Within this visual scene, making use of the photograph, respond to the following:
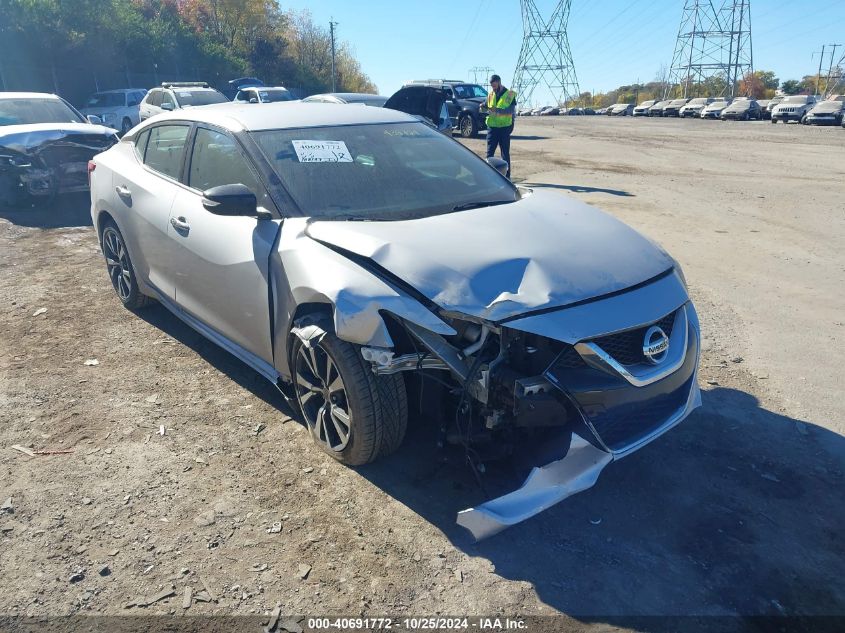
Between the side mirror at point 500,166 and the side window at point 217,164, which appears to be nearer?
the side window at point 217,164

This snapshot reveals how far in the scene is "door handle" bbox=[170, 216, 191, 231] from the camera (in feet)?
12.9

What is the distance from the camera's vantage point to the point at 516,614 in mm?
2420

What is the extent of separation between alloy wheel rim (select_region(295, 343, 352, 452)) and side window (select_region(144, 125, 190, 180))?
6.18ft

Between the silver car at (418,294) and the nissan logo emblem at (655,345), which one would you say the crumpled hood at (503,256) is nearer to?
the silver car at (418,294)

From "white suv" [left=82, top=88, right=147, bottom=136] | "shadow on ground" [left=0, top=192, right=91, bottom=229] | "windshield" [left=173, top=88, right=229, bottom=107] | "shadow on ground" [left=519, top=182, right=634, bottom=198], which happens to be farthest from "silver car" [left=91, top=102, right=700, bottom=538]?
"white suv" [left=82, top=88, right=147, bottom=136]

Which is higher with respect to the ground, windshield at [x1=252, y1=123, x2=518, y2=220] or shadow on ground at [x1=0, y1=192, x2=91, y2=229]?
windshield at [x1=252, y1=123, x2=518, y2=220]

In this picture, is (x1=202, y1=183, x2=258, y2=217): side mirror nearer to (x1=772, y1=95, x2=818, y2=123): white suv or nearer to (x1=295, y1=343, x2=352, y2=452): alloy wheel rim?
(x1=295, y1=343, x2=352, y2=452): alloy wheel rim

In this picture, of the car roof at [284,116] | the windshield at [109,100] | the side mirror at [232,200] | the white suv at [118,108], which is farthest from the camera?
the windshield at [109,100]

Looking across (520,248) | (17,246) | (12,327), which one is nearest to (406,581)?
(520,248)

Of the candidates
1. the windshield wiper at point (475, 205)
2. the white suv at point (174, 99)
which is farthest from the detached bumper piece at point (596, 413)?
the white suv at point (174, 99)

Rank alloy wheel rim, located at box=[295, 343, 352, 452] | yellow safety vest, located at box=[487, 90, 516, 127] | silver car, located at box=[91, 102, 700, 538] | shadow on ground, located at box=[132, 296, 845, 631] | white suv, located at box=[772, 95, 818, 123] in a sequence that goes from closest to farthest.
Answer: shadow on ground, located at box=[132, 296, 845, 631] → silver car, located at box=[91, 102, 700, 538] → alloy wheel rim, located at box=[295, 343, 352, 452] → yellow safety vest, located at box=[487, 90, 516, 127] → white suv, located at box=[772, 95, 818, 123]

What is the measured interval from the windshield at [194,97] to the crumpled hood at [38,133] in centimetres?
684

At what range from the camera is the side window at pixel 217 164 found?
3.65 metres

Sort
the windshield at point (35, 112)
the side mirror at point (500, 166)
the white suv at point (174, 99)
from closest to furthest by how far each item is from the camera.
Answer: the side mirror at point (500, 166) → the windshield at point (35, 112) → the white suv at point (174, 99)
